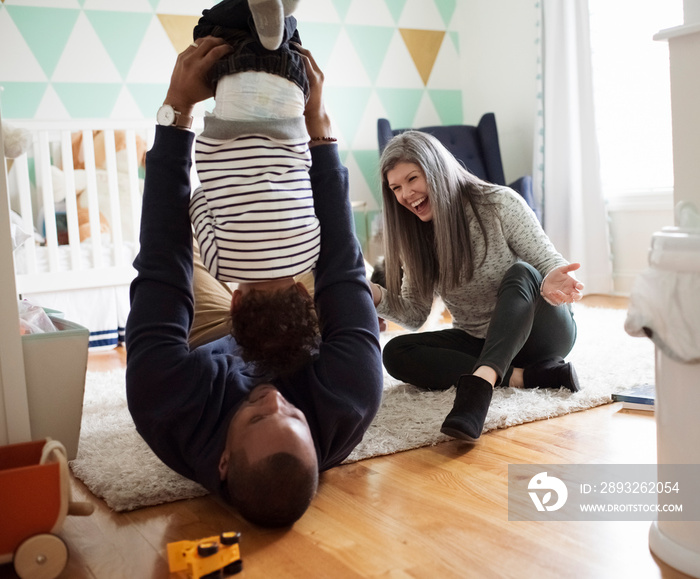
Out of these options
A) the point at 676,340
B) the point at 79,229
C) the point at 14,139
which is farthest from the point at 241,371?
the point at 79,229

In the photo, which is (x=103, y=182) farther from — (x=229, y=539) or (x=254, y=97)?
(x=229, y=539)

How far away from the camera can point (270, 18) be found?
3.96 feet

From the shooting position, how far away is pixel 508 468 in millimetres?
1354

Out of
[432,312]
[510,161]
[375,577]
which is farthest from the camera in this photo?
[510,161]

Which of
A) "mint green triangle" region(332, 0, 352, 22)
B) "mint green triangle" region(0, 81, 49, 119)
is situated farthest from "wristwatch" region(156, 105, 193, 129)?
"mint green triangle" region(332, 0, 352, 22)

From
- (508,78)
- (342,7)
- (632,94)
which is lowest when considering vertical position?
(632,94)

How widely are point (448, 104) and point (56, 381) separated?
3682mm

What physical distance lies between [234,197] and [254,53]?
0.26 meters

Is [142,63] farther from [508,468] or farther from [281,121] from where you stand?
[508,468]

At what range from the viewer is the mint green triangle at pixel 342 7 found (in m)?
4.14

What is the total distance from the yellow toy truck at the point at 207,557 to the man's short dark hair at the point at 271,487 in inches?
2.7

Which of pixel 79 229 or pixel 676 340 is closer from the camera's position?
pixel 676 340

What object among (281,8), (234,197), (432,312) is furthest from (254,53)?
(432,312)

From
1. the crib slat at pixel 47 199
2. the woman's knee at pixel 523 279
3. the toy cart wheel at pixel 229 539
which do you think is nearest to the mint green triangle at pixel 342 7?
the crib slat at pixel 47 199
